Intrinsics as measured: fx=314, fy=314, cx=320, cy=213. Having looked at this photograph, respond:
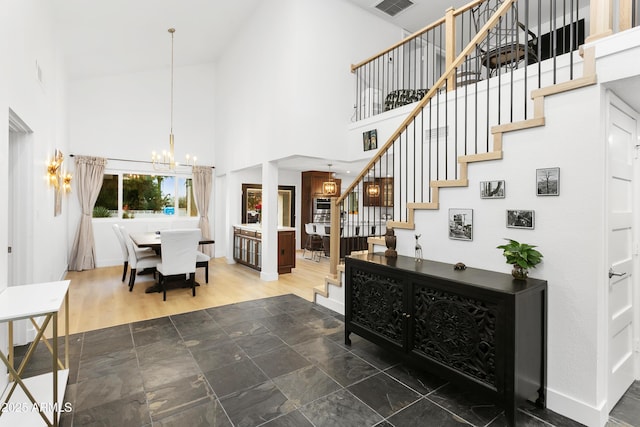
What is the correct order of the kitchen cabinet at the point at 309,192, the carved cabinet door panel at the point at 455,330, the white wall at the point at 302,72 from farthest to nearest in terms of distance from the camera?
the kitchen cabinet at the point at 309,192
the white wall at the point at 302,72
the carved cabinet door panel at the point at 455,330

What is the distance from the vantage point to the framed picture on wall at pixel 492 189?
2.40m

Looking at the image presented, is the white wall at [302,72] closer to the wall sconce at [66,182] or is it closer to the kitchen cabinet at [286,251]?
the kitchen cabinet at [286,251]

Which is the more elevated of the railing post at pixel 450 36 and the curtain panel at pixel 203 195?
the railing post at pixel 450 36

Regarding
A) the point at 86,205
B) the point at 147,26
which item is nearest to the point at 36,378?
the point at 86,205

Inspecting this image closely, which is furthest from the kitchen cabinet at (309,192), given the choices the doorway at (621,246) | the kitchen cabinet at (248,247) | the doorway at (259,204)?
the doorway at (621,246)

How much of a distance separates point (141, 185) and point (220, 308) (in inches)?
191

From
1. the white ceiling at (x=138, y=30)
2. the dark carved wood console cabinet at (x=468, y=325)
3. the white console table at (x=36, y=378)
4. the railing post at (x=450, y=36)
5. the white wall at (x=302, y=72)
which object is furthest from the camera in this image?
the white wall at (x=302, y=72)

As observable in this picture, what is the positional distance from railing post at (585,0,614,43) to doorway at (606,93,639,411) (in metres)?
0.39

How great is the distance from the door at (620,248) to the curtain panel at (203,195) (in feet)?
24.9

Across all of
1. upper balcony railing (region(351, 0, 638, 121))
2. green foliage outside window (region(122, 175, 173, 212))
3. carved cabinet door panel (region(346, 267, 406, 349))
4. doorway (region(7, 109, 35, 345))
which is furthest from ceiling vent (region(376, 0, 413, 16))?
green foliage outside window (region(122, 175, 173, 212))

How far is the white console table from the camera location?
1703 millimetres

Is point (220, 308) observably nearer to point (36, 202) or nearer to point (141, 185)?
point (36, 202)

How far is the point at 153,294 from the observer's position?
4.85m

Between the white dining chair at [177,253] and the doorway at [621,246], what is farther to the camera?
the white dining chair at [177,253]
